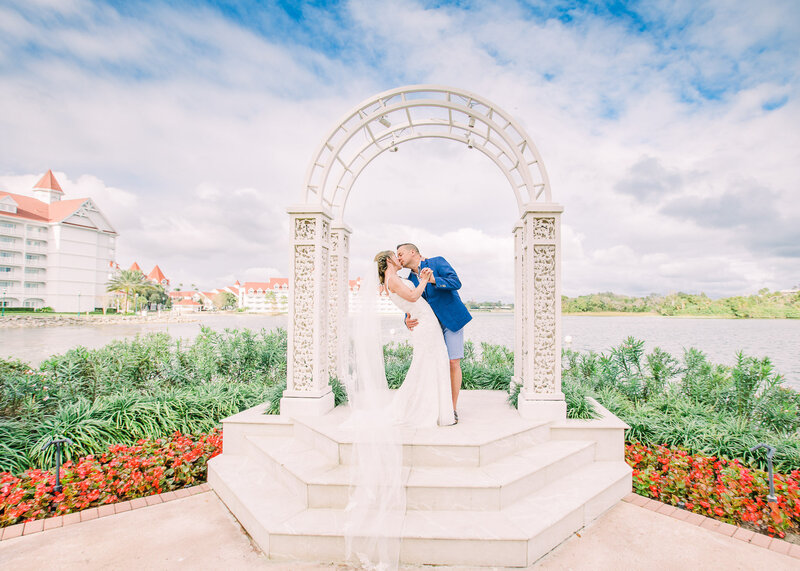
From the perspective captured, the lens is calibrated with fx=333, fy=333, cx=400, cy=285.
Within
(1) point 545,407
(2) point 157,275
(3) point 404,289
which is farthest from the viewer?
(2) point 157,275

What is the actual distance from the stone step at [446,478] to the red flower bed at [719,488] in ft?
2.20

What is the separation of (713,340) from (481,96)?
6.97 metres

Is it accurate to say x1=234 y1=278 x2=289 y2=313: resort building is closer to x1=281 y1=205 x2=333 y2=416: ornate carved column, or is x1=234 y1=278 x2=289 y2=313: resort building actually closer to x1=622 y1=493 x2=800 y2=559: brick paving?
x1=281 y1=205 x2=333 y2=416: ornate carved column

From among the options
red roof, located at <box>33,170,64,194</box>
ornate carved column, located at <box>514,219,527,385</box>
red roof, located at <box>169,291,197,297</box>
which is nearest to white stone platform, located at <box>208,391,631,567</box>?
ornate carved column, located at <box>514,219,527,385</box>

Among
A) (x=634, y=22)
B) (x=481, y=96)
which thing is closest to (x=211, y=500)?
(x=481, y=96)

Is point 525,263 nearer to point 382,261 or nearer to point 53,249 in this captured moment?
point 382,261

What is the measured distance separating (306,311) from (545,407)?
9.35 feet

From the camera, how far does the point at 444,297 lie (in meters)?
3.51

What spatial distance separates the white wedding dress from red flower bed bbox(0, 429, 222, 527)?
2.22m

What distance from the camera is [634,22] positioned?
4.71 metres

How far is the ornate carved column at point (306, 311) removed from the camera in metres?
3.76

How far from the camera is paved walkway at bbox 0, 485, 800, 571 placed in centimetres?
211

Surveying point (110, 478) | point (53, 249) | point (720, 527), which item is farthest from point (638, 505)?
point (53, 249)

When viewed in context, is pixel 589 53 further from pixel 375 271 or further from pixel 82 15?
pixel 82 15
